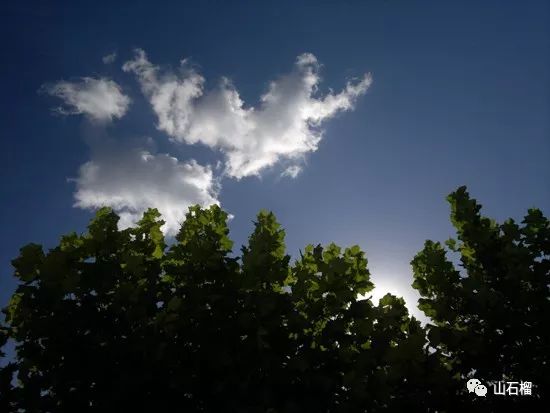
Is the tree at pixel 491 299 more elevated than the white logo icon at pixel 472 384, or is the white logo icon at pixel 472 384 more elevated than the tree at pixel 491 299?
the tree at pixel 491 299

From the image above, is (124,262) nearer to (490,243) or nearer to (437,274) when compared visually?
(437,274)

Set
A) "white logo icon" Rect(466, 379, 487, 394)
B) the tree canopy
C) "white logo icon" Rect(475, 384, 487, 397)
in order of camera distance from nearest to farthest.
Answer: the tree canopy, "white logo icon" Rect(475, 384, 487, 397), "white logo icon" Rect(466, 379, 487, 394)

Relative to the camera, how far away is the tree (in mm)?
13156

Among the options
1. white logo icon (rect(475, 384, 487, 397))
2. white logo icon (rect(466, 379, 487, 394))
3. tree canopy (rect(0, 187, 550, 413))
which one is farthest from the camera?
white logo icon (rect(466, 379, 487, 394))

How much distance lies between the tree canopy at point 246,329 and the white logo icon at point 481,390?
252 mm

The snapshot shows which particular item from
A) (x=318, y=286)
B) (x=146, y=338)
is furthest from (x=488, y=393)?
(x=146, y=338)

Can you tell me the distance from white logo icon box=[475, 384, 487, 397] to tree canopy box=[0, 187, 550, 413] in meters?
0.25

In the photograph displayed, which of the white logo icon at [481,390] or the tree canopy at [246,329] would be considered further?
the white logo icon at [481,390]

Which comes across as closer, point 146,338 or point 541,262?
point 146,338

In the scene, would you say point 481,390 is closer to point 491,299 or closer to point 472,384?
point 472,384

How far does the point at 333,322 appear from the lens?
11781 millimetres

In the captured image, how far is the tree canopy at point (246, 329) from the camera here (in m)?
11.0

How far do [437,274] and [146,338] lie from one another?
9643mm

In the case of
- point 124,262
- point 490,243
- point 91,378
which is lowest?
point 91,378
